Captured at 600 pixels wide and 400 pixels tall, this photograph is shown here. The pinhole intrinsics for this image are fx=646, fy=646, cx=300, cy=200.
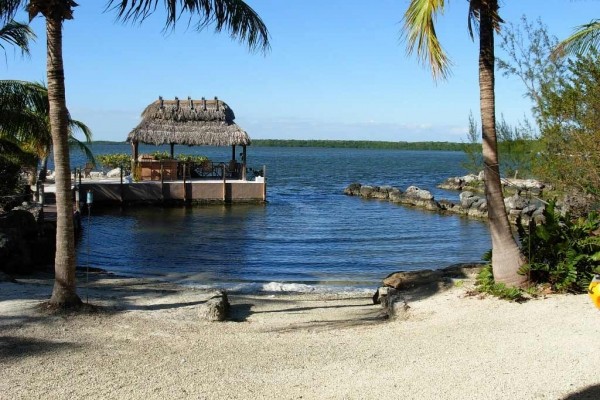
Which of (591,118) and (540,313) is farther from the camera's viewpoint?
(591,118)

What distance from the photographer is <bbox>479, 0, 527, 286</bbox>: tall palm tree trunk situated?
9.60 meters

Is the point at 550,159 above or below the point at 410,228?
above

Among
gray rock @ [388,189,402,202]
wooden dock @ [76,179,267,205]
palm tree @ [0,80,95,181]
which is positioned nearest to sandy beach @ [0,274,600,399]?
palm tree @ [0,80,95,181]

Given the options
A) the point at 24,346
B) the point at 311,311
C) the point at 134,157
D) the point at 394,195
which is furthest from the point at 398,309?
the point at 394,195

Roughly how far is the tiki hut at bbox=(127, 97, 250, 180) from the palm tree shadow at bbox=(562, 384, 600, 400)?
30006 millimetres

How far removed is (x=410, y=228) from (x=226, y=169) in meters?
13.2

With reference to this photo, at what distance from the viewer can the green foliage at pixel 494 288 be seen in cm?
935

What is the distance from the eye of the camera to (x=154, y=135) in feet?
114

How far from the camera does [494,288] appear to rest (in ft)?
32.1

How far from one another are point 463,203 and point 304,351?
28.7 meters

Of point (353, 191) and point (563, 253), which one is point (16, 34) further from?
point (353, 191)

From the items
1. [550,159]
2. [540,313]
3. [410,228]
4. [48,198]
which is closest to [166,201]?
[48,198]

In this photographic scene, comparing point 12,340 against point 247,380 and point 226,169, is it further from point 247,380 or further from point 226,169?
point 226,169

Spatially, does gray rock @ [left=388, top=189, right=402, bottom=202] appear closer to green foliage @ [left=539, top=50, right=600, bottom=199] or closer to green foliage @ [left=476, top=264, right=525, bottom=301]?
green foliage @ [left=539, top=50, right=600, bottom=199]
